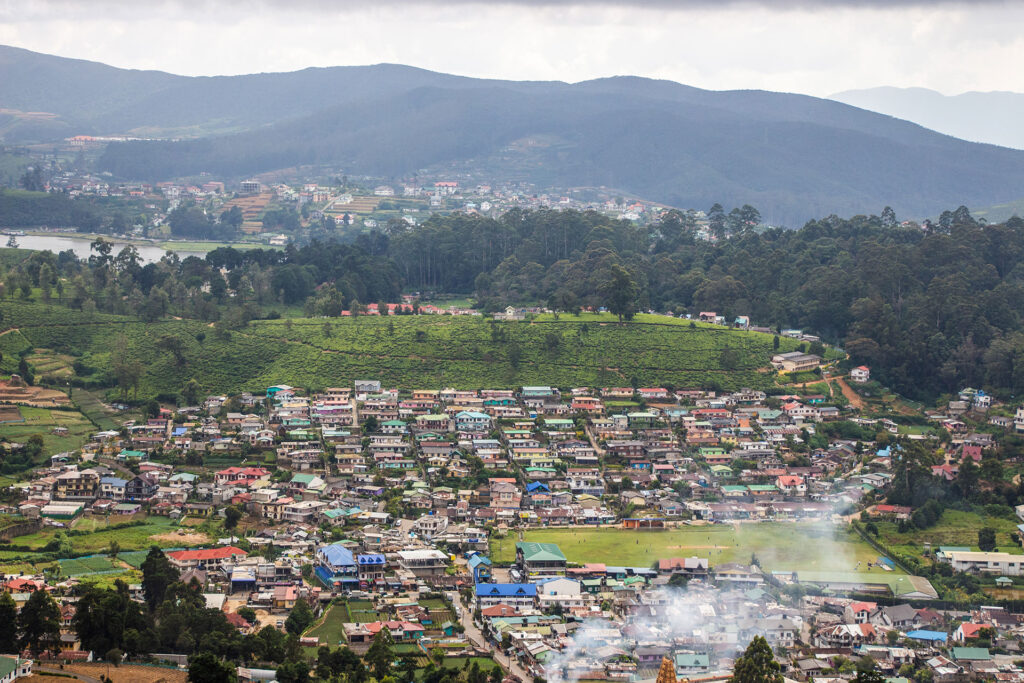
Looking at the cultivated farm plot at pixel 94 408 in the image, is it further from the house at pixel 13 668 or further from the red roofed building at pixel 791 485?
the red roofed building at pixel 791 485

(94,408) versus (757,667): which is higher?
(757,667)

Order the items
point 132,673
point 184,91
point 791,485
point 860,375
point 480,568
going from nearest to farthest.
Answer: point 132,673, point 480,568, point 791,485, point 860,375, point 184,91

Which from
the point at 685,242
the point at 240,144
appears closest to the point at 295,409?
the point at 685,242

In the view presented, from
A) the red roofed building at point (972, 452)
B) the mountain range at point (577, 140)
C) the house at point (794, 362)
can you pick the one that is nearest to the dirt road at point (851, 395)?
the house at point (794, 362)

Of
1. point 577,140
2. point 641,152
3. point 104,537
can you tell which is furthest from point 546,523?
point 577,140

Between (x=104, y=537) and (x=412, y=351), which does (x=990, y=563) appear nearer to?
(x=104, y=537)

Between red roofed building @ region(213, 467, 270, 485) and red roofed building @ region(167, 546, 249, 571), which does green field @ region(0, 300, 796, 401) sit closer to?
red roofed building @ region(213, 467, 270, 485)

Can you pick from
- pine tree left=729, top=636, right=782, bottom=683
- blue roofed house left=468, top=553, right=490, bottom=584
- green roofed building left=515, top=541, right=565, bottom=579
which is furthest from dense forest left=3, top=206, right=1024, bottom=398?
pine tree left=729, top=636, right=782, bottom=683
